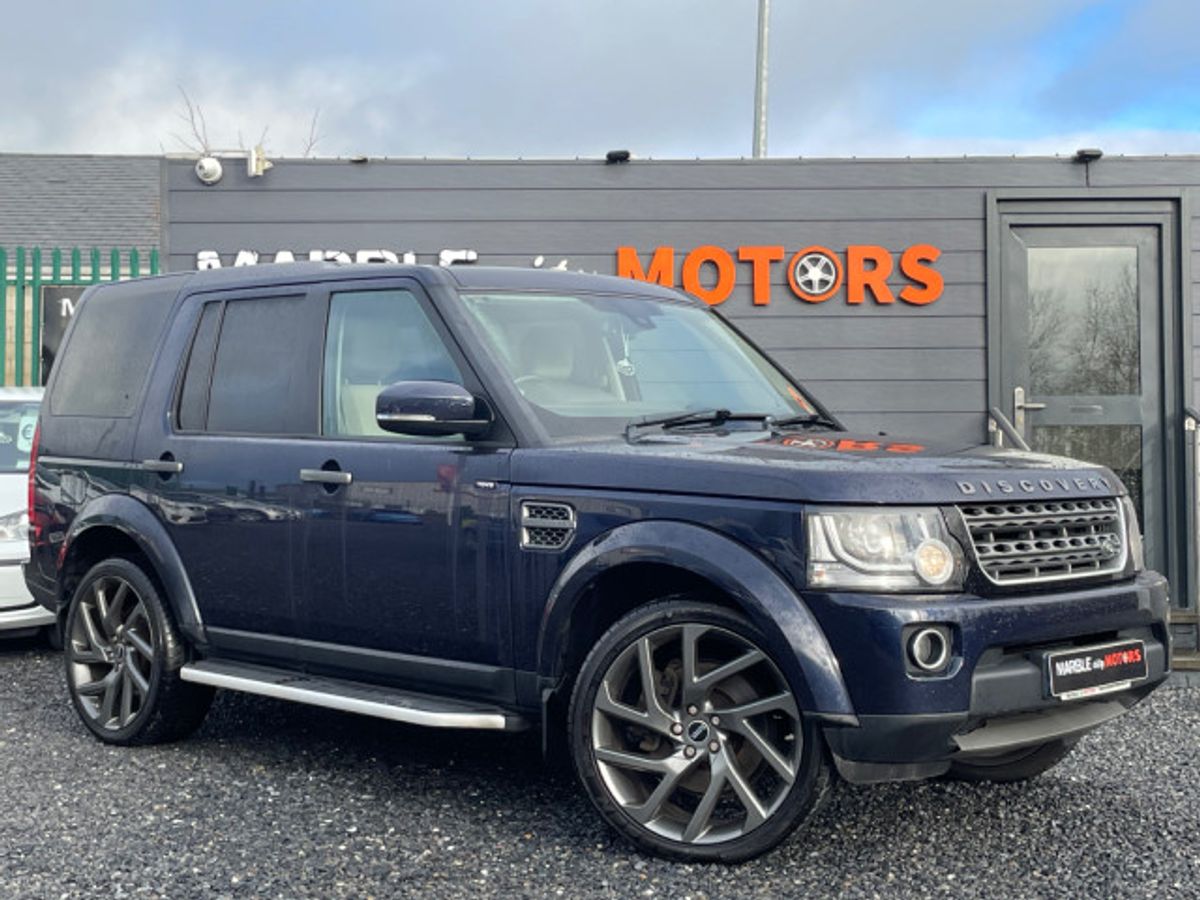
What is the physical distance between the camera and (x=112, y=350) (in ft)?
19.6

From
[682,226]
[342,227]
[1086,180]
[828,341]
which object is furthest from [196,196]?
[1086,180]

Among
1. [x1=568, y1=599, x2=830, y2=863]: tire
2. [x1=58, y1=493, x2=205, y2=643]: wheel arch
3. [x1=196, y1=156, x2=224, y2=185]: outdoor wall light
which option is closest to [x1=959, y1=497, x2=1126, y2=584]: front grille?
[x1=568, y1=599, x2=830, y2=863]: tire

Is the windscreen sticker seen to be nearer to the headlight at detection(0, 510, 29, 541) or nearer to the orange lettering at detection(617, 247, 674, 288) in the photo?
the headlight at detection(0, 510, 29, 541)

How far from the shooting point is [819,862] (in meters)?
3.94

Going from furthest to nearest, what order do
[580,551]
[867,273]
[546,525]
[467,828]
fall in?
[867,273]
[467,828]
[546,525]
[580,551]

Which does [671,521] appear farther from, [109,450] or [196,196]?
[196,196]

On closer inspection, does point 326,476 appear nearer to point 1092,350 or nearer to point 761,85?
point 1092,350

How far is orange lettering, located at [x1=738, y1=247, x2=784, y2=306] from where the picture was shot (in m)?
9.80

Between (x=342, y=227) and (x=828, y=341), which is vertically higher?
(x=342, y=227)

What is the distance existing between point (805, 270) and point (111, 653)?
18.9 ft

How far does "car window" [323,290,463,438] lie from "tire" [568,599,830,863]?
1250 millimetres

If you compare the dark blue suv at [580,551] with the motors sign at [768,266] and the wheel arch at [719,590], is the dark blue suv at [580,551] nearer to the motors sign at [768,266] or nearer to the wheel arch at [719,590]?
the wheel arch at [719,590]

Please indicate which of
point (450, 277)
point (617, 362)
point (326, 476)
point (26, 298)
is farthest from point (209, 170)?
point (617, 362)

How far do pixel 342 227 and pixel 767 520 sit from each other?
678 centimetres
